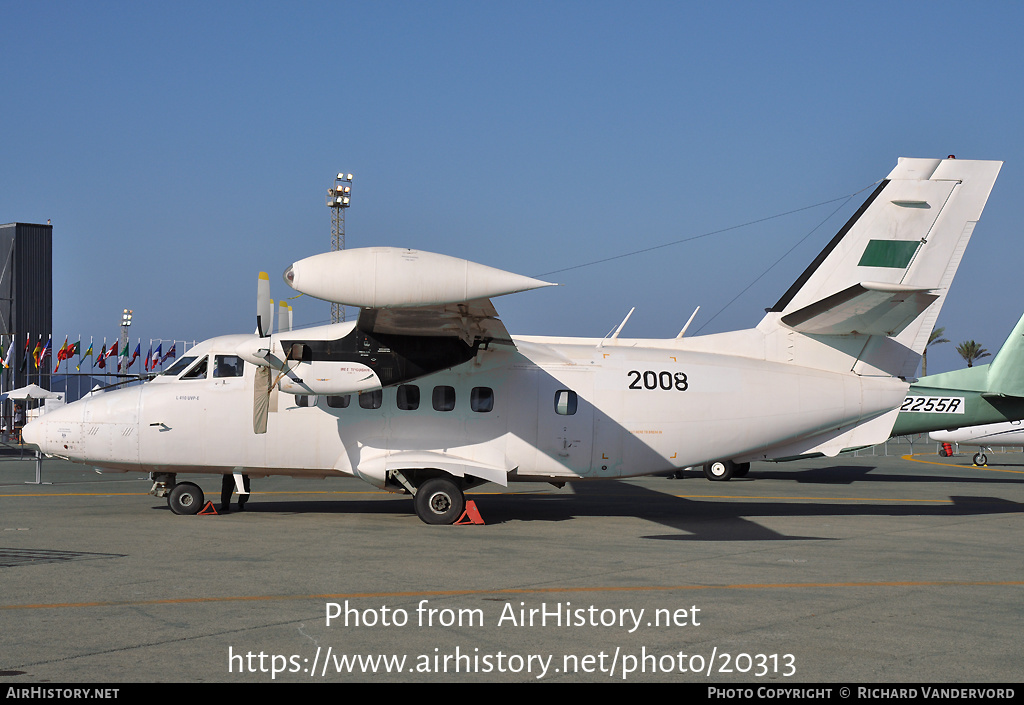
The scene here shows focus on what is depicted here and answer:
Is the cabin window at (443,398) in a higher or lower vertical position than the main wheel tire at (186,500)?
higher

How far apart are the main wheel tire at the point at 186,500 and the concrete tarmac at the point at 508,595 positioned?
207 millimetres

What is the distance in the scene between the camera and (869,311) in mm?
13523

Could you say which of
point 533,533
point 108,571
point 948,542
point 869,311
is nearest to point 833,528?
point 948,542

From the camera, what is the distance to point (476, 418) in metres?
14.1

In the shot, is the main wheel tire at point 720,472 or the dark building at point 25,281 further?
the dark building at point 25,281

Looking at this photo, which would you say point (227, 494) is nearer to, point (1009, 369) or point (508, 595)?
point (508, 595)

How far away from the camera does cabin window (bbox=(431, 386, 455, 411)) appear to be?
14.1m

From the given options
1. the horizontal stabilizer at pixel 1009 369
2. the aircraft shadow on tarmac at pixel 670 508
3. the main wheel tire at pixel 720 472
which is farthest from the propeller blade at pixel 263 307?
the horizontal stabilizer at pixel 1009 369

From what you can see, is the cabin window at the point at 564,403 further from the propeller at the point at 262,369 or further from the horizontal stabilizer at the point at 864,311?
the propeller at the point at 262,369

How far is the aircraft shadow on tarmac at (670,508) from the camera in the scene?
45.9 ft

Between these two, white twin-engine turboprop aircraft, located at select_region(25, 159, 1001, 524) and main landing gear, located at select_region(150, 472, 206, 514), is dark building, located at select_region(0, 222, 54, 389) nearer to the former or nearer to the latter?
main landing gear, located at select_region(150, 472, 206, 514)

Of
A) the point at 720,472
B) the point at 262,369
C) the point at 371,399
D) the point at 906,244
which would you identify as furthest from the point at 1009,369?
the point at 262,369

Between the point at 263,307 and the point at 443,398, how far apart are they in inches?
128
